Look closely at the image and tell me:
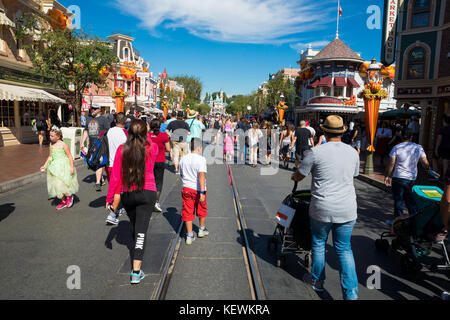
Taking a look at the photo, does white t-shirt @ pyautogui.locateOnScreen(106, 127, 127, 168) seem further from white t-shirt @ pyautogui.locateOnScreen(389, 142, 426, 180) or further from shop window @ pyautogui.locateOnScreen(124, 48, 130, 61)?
shop window @ pyautogui.locateOnScreen(124, 48, 130, 61)

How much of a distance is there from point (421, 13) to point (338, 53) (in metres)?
16.4

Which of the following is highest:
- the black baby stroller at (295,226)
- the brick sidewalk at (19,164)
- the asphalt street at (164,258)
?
the black baby stroller at (295,226)

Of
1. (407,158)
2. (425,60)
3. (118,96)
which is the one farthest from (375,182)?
(118,96)

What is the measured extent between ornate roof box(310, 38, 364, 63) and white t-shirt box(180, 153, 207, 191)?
32.9 m

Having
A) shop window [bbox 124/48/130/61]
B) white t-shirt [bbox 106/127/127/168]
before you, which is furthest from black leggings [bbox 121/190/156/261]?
shop window [bbox 124/48/130/61]

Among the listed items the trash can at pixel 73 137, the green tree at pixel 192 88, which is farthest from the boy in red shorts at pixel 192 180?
the green tree at pixel 192 88

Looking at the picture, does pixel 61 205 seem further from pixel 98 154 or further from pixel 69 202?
pixel 98 154

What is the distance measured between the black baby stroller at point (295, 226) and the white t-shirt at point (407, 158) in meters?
2.13

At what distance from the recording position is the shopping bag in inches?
148

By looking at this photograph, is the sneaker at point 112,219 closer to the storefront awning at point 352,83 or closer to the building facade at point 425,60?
the building facade at point 425,60

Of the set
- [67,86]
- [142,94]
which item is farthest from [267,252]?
[142,94]

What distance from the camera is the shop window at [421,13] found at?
1797 cm

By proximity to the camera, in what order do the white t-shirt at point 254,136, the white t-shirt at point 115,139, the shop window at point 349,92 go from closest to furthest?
the white t-shirt at point 115,139
the white t-shirt at point 254,136
the shop window at point 349,92
